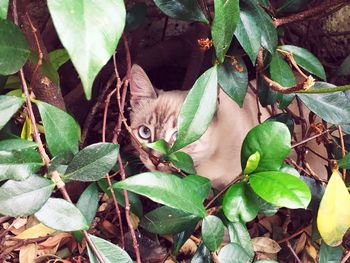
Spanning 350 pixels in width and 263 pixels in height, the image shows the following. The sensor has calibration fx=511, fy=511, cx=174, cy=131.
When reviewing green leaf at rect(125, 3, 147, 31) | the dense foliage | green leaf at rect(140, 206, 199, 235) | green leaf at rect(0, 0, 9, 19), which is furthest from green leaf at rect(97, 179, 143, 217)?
green leaf at rect(0, 0, 9, 19)

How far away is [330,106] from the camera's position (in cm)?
87

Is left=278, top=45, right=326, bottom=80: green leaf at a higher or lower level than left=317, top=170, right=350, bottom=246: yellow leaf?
higher

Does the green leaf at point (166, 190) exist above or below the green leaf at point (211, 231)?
above

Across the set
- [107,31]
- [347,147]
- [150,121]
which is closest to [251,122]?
[150,121]

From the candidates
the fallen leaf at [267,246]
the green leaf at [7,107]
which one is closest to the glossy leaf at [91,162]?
the green leaf at [7,107]

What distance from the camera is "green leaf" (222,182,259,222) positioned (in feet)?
2.67

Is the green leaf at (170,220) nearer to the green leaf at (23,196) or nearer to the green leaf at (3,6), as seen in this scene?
the green leaf at (23,196)

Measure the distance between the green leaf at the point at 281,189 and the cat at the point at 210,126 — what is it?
1.77 ft

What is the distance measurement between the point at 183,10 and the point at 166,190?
0.92 ft

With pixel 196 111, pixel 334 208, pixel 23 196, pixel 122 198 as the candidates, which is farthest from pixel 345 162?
pixel 23 196

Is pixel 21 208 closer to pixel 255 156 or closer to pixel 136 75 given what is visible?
pixel 255 156

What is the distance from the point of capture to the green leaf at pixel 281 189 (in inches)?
28.9

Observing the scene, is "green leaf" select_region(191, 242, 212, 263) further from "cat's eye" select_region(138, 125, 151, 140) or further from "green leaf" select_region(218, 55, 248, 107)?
"cat's eye" select_region(138, 125, 151, 140)

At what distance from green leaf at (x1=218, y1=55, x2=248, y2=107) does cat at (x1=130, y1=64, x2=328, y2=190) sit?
0.43 metres
